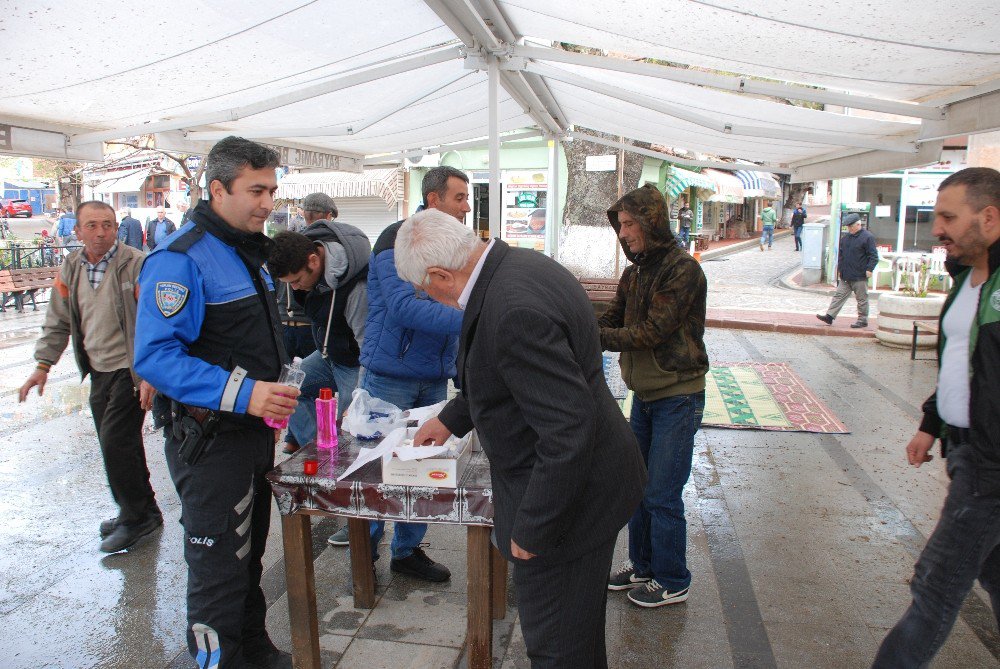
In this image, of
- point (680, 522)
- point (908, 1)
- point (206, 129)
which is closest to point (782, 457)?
point (680, 522)

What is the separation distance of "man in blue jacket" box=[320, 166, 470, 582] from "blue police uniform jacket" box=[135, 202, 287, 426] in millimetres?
663

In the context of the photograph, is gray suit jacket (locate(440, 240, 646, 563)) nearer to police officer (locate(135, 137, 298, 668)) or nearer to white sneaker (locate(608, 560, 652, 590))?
police officer (locate(135, 137, 298, 668))

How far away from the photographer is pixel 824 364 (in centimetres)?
848

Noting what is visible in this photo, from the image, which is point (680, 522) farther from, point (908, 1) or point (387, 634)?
point (908, 1)

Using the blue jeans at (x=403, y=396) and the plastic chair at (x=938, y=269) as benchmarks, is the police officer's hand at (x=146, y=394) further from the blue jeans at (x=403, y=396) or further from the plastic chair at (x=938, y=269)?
the plastic chair at (x=938, y=269)

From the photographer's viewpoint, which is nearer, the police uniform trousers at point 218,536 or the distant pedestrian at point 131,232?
the police uniform trousers at point 218,536

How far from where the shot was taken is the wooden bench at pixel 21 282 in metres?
12.2

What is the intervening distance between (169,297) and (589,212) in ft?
35.7

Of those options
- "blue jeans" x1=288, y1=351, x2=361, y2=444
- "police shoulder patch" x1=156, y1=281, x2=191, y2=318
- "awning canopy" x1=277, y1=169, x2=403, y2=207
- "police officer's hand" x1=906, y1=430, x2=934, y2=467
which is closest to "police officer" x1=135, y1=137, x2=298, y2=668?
"police shoulder patch" x1=156, y1=281, x2=191, y2=318

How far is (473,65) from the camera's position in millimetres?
4812

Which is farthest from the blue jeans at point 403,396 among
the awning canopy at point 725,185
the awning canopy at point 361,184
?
the awning canopy at point 725,185

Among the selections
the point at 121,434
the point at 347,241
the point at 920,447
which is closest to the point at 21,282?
the point at 121,434

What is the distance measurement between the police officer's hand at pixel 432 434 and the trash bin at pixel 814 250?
16286 mm

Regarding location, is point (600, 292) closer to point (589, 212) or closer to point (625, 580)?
point (625, 580)
